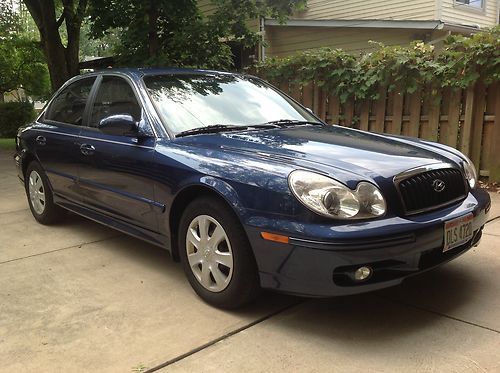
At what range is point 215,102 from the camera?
3965mm

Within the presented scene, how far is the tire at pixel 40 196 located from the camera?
5.12 metres

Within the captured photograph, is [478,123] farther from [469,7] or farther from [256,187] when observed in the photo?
[469,7]

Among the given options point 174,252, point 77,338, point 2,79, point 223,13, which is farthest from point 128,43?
point 2,79

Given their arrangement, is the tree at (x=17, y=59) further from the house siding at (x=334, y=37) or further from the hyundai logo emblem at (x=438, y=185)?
the hyundai logo emblem at (x=438, y=185)

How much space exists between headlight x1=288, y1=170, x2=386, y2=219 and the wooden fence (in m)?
4.53

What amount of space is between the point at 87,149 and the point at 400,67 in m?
4.54

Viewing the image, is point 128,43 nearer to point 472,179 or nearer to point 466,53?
point 466,53

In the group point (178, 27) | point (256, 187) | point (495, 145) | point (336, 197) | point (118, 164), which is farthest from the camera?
point (178, 27)

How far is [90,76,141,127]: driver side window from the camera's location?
394 centimetres

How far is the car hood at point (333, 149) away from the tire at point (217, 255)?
0.42 m

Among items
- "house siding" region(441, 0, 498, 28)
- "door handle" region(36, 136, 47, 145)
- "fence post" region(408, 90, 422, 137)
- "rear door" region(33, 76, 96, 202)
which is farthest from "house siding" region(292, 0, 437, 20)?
"door handle" region(36, 136, 47, 145)

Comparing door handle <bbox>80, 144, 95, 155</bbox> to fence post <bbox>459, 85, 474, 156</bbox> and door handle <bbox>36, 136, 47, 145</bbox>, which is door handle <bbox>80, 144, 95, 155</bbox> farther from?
fence post <bbox>459, 85, 474, 156</bbox>

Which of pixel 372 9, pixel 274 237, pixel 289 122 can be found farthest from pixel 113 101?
pixel 372 9

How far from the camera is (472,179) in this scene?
3486mm
